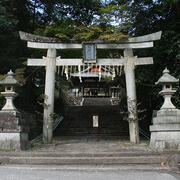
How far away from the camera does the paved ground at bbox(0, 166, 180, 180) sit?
15.8ft

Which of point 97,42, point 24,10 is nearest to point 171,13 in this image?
point 97,42

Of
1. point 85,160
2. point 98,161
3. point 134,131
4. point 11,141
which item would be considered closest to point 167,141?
point 134,131

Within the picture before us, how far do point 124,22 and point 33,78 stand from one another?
6458 millimetres

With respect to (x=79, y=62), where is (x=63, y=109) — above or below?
below

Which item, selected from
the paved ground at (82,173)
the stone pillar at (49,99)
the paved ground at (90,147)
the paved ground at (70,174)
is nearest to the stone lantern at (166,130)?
the paved ground at (90,147)

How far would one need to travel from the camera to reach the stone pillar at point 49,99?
9.50m

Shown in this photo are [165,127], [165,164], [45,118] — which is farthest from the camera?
[45,118]

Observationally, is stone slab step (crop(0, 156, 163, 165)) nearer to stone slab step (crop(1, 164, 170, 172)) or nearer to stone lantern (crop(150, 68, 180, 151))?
stone slab step (crop(1, 164, 170, 172))

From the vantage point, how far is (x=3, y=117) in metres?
7.39

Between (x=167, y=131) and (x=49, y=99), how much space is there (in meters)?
5.09

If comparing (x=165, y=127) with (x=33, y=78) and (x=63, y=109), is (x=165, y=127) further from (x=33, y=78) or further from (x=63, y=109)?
(x=63, y=109)

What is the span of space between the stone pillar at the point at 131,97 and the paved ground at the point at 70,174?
419 centimetres

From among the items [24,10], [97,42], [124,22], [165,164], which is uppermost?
[24,10]

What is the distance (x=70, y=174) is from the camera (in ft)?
16.8
